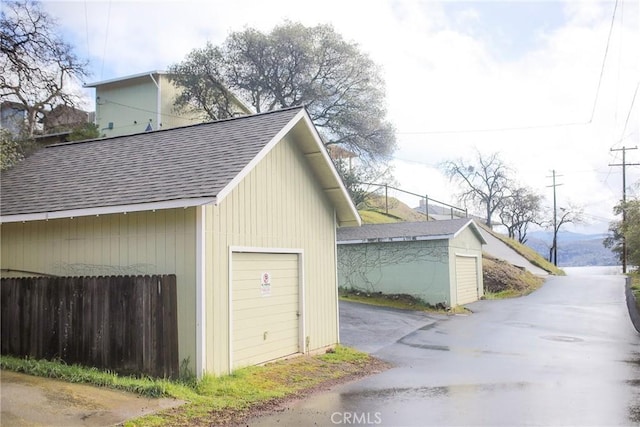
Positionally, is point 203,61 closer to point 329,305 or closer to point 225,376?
point 329,305

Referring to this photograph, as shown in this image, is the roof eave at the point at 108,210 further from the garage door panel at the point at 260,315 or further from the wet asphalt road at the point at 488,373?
the wet asphalt road at the point at 488,373

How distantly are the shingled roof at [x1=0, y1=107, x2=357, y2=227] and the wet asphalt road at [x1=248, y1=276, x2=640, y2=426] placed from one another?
3.77 m

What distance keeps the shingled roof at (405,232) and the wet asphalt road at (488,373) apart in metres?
3.86

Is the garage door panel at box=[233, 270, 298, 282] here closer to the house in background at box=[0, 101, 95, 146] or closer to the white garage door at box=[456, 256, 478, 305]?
the house in background at box=[0, 101, 95, 146]

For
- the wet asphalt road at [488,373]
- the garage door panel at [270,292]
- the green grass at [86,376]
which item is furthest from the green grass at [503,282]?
the green grass at [86,376]

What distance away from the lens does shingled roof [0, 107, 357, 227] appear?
8.65m

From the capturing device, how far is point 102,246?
368 inches

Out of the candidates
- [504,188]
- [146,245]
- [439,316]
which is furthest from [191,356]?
[504,188]

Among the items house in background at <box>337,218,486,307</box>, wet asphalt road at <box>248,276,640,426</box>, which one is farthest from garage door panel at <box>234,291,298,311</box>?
house in background at <box>337,218,486,307</box>

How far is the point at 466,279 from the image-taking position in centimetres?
2497

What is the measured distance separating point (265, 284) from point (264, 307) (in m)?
0.44

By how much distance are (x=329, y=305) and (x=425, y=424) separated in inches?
232

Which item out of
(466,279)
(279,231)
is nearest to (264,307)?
(279,231)

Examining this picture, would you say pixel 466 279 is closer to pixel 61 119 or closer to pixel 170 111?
pixel 61 119
